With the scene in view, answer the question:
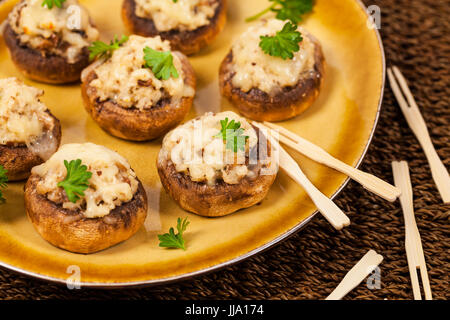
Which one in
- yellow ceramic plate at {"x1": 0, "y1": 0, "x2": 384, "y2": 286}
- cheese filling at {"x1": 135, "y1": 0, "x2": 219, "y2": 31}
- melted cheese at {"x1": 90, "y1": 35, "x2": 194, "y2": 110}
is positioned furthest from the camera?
cheese filling at {"x1": 135, "y1": 0, "x2": 219, "y2": 31}

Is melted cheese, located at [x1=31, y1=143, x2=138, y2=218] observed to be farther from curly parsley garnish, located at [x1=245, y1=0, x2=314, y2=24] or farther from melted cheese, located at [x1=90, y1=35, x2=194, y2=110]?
curly parsley garnish, located at [x1=245, y1=0, x2=314, y2=24]

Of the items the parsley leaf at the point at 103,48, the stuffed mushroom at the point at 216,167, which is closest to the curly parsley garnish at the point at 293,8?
the parsley leaf at the point at 103,48

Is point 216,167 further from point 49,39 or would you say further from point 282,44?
point 49,39

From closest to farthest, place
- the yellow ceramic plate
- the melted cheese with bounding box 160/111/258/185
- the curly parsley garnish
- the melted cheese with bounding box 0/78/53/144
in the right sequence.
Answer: the yellow ceramic plate
the melted cheese with bounding box 160/111/258/185
the melted cheese with bounding box 0/78/53/144
the curly parsley garnish

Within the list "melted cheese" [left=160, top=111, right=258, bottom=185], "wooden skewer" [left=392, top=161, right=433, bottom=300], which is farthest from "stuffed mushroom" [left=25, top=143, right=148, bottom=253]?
"wooden skewer" [left=392, top=161, right=433, bottom=300]

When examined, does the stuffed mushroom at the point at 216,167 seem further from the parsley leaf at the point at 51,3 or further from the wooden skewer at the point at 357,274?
the parsley leaf at the point at 51,3

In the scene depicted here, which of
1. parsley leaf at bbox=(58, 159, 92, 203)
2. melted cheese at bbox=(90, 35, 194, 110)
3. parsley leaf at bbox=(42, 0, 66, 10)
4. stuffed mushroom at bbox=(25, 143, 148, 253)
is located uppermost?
parsley leaf at bbox=(42, 0, 66, 10)

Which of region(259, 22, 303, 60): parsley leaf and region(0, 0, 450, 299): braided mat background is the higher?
region(259, 22, 303, 60): parsley leaf

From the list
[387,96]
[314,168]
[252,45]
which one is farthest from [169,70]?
[387,96]
